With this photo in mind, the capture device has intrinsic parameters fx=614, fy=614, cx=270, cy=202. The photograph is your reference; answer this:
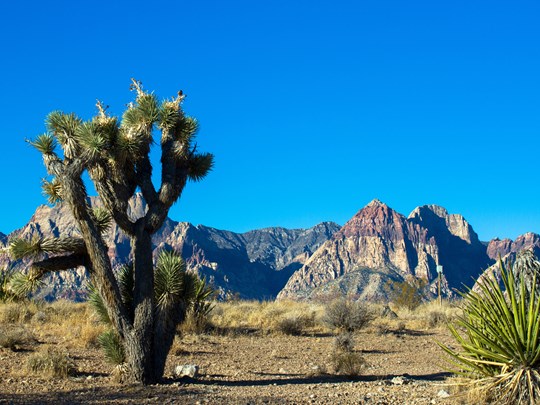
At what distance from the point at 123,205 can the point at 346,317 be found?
10.6 meters

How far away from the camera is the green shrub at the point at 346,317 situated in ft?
62.4

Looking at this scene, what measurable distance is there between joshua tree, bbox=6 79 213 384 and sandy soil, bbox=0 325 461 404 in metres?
0.88

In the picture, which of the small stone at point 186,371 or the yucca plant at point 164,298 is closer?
the yucca plant at point 164,298

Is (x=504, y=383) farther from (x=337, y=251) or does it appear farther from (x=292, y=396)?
(x=337, y=251)

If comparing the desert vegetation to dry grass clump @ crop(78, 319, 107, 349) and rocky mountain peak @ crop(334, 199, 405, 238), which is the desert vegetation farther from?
rocky mountain peak @ crop(334, 199, 405, 238)

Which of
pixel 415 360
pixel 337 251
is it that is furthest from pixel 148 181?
pixel 337 251

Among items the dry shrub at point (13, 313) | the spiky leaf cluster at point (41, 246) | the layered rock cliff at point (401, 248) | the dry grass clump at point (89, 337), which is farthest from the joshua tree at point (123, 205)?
the layered rock cliff at point (401, 248)

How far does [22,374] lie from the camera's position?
34.5ft

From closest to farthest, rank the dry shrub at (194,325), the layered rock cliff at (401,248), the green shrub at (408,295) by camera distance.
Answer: the dry shrub at (194,325) < the green shrub at (408,295) < the layered rock cliff at (401,248)

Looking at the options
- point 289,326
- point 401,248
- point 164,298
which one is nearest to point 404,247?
point 401,248

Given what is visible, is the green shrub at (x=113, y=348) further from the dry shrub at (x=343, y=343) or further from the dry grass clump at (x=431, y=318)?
the dry grass clump at (x=431, y=318)

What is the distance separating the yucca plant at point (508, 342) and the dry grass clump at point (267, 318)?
10.5 meters

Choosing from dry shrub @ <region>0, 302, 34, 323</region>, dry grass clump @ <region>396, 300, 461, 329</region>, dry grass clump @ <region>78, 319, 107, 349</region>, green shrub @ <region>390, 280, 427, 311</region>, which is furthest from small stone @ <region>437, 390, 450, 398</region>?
green shrub @ <region>390, 280, 427, 311</region>

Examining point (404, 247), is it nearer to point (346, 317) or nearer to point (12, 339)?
point (346, 317)
